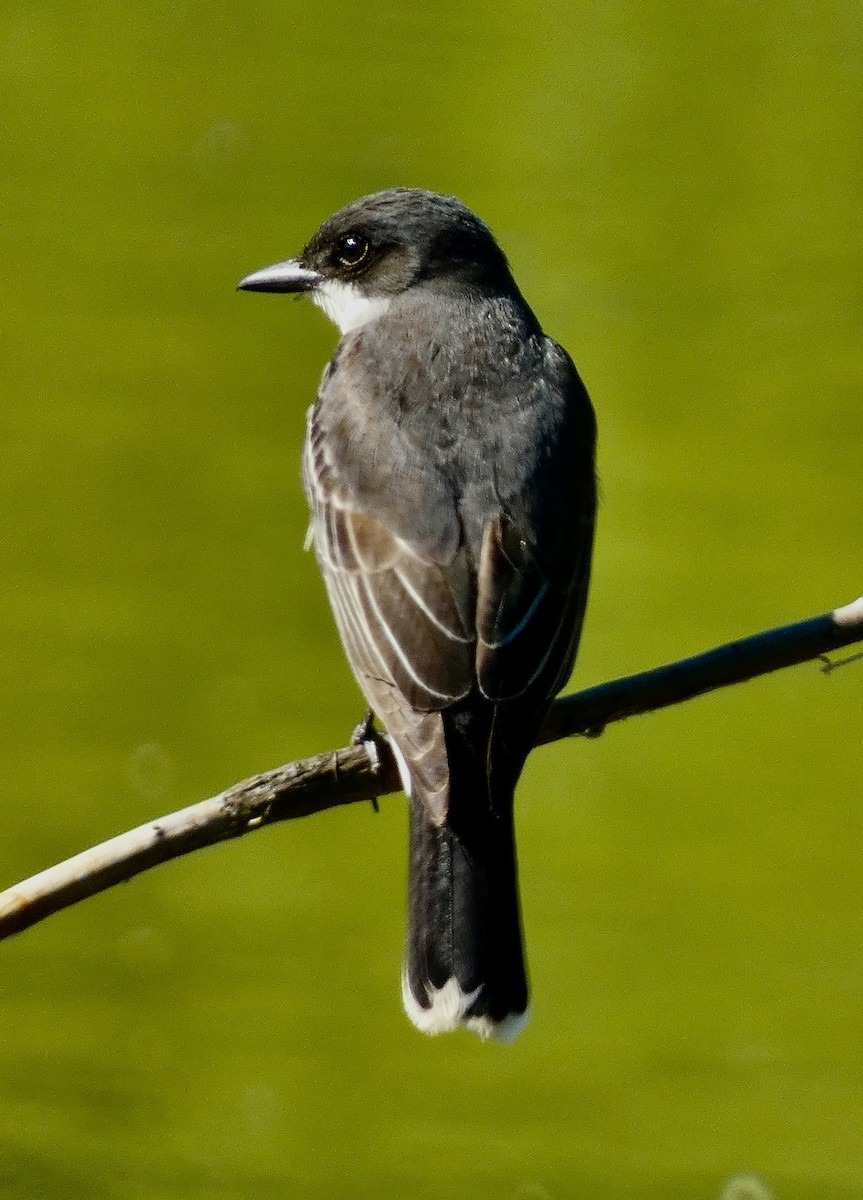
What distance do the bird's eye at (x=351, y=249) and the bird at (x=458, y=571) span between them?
224mm

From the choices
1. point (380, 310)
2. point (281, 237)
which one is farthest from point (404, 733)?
point (281, 237)

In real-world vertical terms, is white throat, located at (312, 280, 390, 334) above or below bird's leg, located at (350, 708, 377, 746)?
above

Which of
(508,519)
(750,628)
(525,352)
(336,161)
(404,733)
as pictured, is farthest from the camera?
(336,161)

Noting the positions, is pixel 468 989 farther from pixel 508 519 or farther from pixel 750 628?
pixel 750 628

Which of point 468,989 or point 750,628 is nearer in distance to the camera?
point 468,989

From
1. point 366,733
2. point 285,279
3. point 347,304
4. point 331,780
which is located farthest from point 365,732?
point 285,279

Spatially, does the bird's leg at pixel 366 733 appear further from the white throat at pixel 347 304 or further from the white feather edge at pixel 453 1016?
the white throat at pixel 347 304

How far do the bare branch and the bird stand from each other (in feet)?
0.31

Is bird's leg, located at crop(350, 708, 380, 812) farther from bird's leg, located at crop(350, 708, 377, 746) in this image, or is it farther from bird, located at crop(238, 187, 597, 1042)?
bird, located at crop(238, 187, 597, 1042)

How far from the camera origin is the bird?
2.94m

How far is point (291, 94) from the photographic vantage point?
554 cm

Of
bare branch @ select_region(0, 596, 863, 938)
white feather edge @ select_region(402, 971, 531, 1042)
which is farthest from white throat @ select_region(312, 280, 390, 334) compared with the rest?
white feather edge @ select_region(402, 971, 531, 1042)

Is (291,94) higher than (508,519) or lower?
higher

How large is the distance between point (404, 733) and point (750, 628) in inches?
94.0
